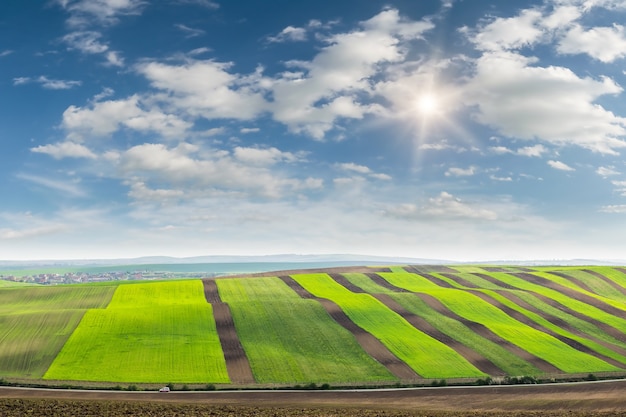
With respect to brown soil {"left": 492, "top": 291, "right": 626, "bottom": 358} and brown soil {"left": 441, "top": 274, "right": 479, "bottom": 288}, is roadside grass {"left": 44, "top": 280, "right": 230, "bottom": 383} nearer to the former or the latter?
brown soil {"left": 492, "top": 291, "right": 626, "bottom": 358}

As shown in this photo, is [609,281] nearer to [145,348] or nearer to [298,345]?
[298,345]

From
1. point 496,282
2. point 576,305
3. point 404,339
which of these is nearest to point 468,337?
point 404,339

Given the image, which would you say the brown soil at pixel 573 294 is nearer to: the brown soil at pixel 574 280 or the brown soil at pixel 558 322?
the brown soil at pixel 574 280

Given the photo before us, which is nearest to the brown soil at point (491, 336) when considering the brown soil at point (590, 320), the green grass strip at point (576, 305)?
the brown soil at point (590, 320)

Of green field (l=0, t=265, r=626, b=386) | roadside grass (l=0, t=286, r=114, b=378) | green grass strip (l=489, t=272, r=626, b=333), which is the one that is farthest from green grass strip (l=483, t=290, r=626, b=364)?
roadside grass (l=0, t=286, r=114, b=378)

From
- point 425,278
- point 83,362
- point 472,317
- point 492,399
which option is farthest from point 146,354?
point 425,278
